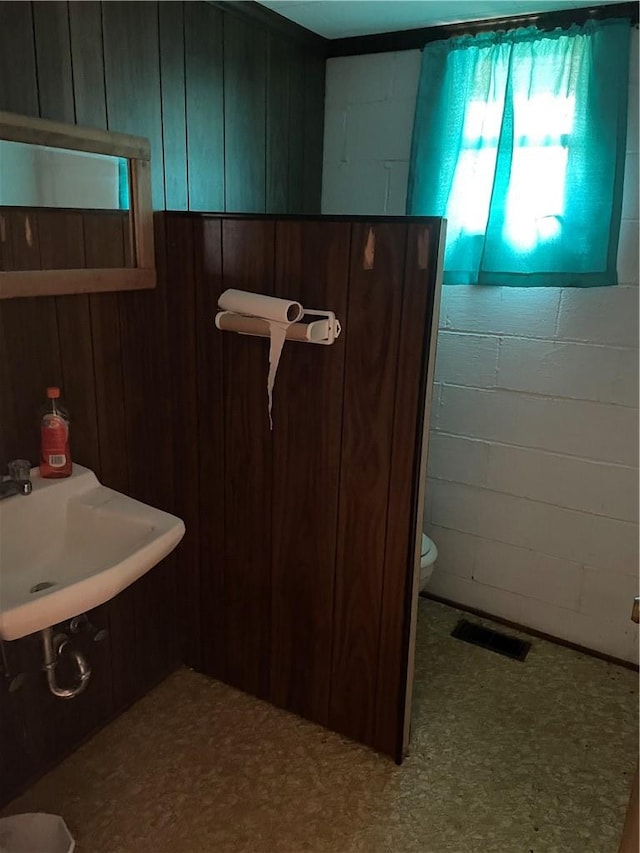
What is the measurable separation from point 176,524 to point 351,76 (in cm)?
179

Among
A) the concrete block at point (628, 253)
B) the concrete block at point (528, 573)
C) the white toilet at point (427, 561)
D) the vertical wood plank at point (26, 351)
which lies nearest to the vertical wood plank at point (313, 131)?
the concrete block at point (628, 253)

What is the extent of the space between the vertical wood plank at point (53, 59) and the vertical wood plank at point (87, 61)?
0.06 ft

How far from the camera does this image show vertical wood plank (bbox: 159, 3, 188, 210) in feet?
5.97

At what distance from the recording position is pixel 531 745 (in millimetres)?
2027

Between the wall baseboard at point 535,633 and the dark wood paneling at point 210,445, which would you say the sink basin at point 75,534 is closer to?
the dark wood paneling at point 210,445

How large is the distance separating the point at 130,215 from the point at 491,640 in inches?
74.3

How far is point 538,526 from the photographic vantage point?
2.45 metres

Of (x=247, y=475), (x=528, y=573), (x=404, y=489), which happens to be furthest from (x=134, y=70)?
(x=528, y=573)

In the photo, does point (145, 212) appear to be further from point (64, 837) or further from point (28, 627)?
point (64, 837)

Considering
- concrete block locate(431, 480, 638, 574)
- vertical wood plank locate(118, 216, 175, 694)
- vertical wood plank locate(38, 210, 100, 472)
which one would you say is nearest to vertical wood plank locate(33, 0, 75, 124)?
vertical wood plank locate(38, 210, 100, 472)

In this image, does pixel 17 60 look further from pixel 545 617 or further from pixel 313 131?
pixel 545 617

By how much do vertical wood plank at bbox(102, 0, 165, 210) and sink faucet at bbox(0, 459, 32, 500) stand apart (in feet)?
2.73

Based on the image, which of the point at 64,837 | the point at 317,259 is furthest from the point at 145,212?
the point at 64,837

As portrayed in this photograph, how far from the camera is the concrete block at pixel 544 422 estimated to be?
222cm
